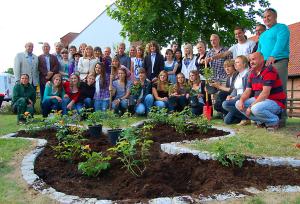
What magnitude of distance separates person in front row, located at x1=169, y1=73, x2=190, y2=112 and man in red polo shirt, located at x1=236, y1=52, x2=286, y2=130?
105 inches

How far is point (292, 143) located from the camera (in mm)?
5988

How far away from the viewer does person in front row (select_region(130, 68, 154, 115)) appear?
1060cm

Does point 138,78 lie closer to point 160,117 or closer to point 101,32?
point 160,117

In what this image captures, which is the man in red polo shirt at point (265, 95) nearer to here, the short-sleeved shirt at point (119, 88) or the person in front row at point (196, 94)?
the person in front row at point (196, 94)

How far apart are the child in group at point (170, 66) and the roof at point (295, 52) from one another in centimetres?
1846

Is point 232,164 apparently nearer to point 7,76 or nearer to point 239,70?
point 239,70

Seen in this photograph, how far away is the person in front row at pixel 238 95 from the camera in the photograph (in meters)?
8.51

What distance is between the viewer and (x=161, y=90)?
10641 mm

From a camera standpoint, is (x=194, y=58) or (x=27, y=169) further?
(x=194, y=58)

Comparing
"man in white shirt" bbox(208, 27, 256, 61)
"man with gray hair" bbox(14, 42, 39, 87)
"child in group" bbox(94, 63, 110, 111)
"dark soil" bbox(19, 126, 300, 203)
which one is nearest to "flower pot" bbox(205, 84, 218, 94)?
"man in white shirt" bbox(208, 27, 256, 61)

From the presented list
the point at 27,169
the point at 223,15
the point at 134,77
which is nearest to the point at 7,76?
the point at 223,15

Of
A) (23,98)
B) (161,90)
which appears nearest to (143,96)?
(161,90)

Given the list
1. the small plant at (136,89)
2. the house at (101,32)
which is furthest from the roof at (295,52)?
the house at (101,32)

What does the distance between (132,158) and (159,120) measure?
3.38 meters
